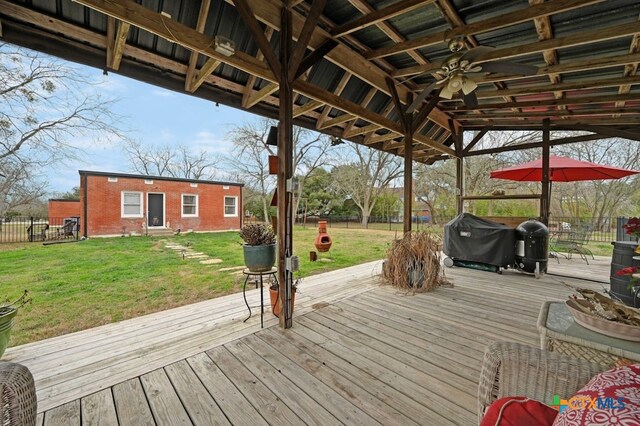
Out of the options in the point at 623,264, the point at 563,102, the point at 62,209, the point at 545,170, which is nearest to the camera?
the point at 623,264

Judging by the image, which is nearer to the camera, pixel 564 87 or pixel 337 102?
pixel 337 102

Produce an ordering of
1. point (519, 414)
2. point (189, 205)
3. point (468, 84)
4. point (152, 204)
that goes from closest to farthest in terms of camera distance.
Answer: point (519, 414) < point (468, 84) < point (152, 204) < point (189, 205)

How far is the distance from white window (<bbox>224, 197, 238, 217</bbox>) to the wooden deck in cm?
1148

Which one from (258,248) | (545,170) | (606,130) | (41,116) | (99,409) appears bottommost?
(99,409)

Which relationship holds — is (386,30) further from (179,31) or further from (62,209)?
(62,209)

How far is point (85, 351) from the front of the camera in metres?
2.24

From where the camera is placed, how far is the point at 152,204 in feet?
39.0

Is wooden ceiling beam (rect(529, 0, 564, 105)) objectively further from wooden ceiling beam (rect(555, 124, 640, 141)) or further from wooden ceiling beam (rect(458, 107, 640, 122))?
wooden ceiling beam (rect(555, 124, 640, 141))

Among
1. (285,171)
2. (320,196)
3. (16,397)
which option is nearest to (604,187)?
(320,196)

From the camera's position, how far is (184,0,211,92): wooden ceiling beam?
240 centimetres

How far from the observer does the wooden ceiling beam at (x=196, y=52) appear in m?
2.40

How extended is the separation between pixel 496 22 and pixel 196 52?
2934mm

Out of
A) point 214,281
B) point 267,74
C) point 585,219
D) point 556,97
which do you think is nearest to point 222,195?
point 214,281

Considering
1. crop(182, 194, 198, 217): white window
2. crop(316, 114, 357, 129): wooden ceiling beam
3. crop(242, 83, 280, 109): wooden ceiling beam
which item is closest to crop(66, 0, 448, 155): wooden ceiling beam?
crop(242, 83, 280, 109): wooden ceiling beam
